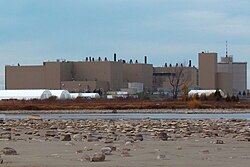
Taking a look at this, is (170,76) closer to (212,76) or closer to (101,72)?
(212,76)

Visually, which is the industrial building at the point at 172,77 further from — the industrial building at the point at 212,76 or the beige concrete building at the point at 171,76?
the industrial building at the point at 212,76

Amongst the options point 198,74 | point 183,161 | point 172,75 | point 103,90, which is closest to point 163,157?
point 183,161

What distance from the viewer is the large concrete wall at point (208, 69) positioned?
12506cm

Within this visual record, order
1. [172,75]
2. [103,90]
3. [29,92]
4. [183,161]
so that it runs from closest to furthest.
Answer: [183,161] < [29,92] < [103,90] < [172,75]

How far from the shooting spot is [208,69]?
126m

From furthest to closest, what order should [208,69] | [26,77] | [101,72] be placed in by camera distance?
[101,72]
[26,77]
[208,69]

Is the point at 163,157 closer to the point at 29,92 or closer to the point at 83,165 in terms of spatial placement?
the point at 83,165

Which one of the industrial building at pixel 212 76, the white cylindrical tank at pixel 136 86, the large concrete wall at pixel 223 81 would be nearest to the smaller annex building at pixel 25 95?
the white cylindrical tank at pixel 136 86

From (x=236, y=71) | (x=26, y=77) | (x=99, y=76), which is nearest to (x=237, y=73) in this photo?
(x=236, y=71)

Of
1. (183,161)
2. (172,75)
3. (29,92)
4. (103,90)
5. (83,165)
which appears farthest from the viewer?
(172,75)

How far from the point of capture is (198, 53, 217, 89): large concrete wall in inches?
4924

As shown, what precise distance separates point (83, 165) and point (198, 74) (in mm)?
126123

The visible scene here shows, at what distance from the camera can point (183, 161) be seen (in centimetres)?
876

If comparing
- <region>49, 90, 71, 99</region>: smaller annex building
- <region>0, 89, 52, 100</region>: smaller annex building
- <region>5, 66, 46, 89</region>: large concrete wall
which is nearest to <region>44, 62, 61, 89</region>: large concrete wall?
<region>5, 66, 46, 89</region>: large concrete wall
